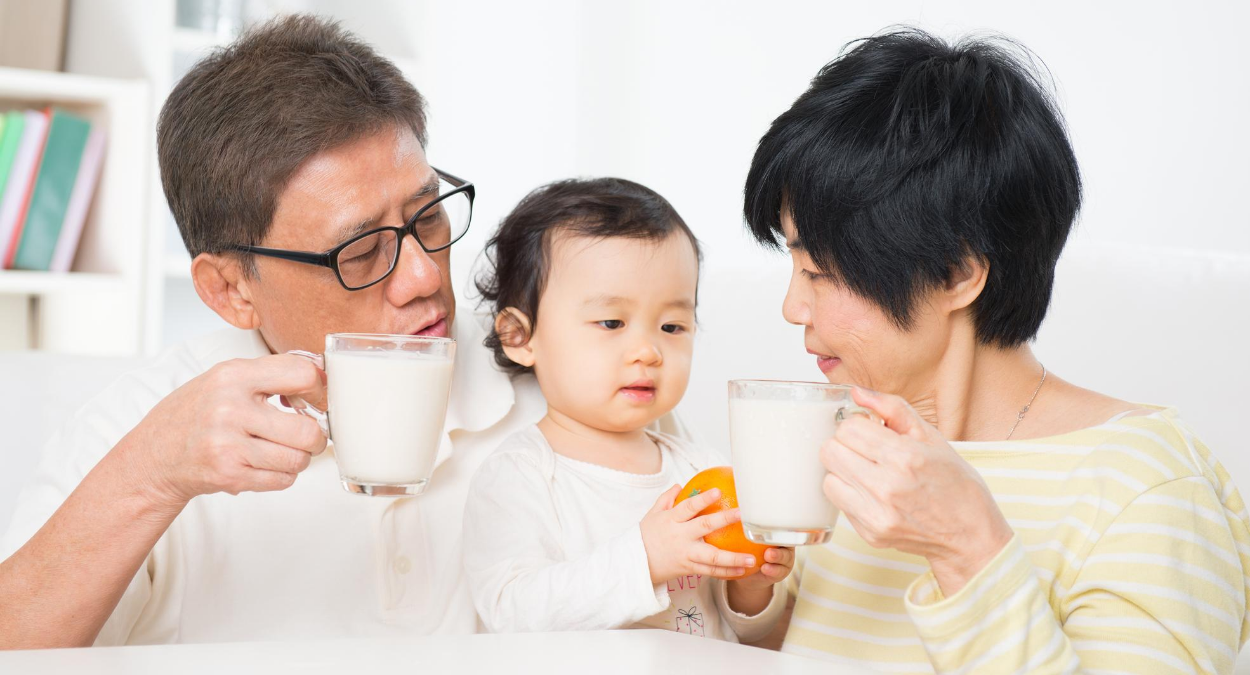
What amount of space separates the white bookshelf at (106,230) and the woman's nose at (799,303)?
2562 mm

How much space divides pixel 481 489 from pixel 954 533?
775mm

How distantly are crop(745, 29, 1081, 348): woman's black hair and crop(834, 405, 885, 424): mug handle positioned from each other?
0.34 meters

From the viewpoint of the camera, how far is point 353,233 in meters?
1.69

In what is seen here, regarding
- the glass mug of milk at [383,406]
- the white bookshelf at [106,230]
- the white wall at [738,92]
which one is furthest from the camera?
the white bookshelf at [106,230]

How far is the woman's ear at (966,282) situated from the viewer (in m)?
1.40

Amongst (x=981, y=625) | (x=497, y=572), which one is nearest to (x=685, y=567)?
(x=497, y=572)

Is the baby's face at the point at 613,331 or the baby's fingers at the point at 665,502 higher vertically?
the baby's face at the point at 613,331

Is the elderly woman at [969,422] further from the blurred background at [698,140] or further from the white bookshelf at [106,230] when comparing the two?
the white bookshelf at [106,230]

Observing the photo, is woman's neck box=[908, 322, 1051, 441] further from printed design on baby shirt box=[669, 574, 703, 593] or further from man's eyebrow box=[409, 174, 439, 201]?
man's eyebrow box=[409, 174, 439, 201]

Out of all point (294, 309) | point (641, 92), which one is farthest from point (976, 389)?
point (641, 92)

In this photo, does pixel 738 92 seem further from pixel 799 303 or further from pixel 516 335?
pixel 799 303

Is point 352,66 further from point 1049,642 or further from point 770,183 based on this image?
point 1049,642

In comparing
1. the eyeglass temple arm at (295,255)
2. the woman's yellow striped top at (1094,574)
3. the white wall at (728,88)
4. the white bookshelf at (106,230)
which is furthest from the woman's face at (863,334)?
the white bookshelf at (106,230)

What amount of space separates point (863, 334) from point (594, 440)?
546 millimetres
